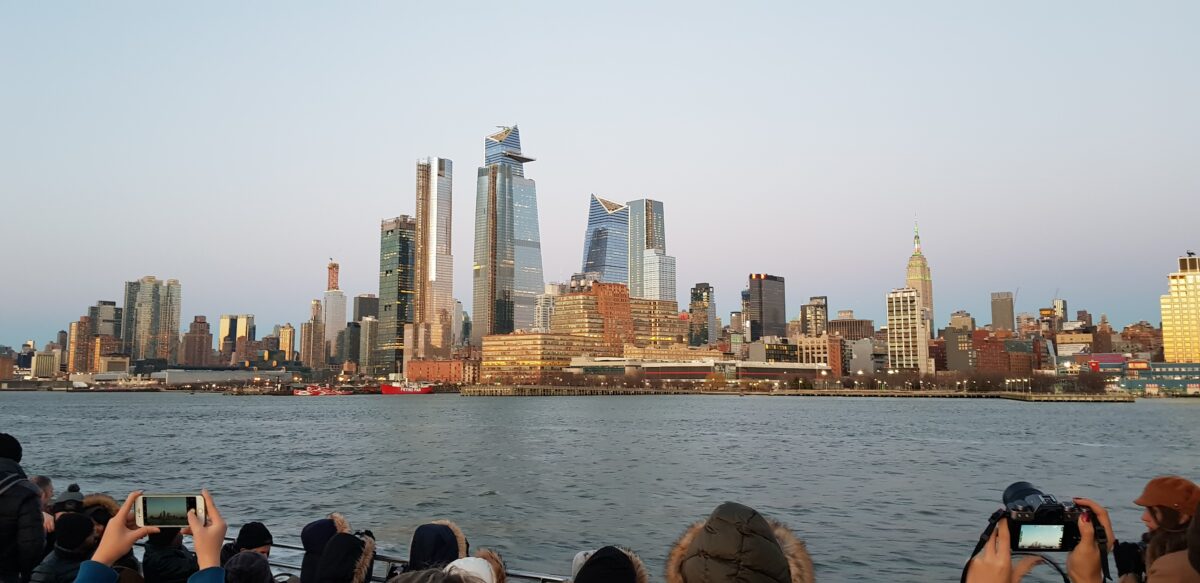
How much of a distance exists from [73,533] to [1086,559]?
677 centimetres

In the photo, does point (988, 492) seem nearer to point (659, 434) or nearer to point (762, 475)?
point (762, 475)

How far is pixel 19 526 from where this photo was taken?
6.29m

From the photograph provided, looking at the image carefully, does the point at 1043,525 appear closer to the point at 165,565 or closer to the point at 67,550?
the point at 165,565

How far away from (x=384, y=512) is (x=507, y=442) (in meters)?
32.4

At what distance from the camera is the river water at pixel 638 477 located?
23.0m

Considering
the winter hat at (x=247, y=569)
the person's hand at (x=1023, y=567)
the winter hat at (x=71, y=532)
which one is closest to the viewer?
the person's hand at (x=1023, y=567)

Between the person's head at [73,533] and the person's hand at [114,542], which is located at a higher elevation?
the person's hand at [114,542]

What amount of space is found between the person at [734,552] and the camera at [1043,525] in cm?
152

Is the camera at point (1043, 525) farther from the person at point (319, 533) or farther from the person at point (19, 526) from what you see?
the person at point (19, 526)

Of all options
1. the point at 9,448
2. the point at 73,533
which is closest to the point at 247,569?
the point at 73,533

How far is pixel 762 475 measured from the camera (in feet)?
124

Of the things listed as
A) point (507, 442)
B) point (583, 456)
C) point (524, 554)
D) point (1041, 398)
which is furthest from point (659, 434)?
point (1041, 398)

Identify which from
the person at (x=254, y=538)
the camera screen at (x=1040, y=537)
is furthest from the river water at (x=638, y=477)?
the camera screen at (x=1040, y=537)

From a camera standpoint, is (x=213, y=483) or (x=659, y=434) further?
(x=659, y=434)
